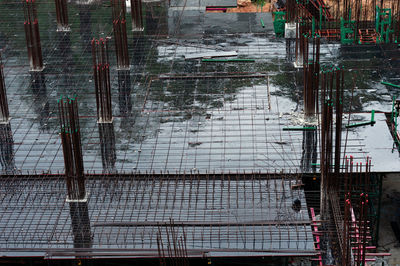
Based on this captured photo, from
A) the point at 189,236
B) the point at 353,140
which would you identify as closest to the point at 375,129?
the point at 353,140

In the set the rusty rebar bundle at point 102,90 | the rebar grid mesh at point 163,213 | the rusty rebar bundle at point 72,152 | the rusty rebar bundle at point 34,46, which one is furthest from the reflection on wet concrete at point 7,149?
the rusty rebar bundle at point 34,46

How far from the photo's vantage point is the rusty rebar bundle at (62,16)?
28.7 metres

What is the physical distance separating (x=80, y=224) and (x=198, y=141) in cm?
478

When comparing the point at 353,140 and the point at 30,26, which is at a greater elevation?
the point at 30,26

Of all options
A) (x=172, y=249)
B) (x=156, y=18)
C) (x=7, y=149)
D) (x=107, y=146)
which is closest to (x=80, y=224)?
(x=172, y=249)

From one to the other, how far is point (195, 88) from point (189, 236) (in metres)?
8.03

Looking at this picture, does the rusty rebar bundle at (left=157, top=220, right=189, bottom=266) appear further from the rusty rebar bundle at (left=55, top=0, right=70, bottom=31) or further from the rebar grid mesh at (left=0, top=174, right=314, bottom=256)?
the rusty rebar bundle at (left=55, top=0, right=70, bottom=31)

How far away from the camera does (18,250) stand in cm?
1673

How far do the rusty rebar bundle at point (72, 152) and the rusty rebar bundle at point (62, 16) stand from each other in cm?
1120

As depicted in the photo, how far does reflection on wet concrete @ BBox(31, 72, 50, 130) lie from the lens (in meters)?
22.5

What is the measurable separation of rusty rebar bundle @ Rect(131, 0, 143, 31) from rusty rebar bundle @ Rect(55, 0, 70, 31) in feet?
8.62

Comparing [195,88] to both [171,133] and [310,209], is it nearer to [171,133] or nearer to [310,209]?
[171,133]

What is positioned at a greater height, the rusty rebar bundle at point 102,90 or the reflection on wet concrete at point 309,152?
the rusty rebar bundle at point 102,90

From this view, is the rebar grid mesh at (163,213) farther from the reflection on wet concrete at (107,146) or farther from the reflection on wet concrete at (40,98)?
the reflection on wet concrete at (40,98)
